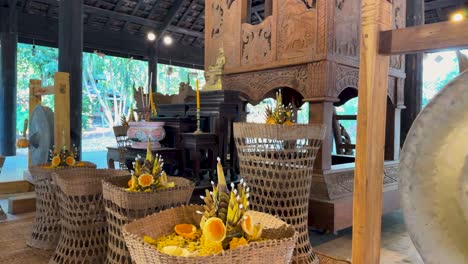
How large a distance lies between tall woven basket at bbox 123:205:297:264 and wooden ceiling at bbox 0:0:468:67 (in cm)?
706

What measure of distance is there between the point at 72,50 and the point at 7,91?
3073mm

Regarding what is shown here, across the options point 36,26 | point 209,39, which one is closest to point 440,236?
point 209,39

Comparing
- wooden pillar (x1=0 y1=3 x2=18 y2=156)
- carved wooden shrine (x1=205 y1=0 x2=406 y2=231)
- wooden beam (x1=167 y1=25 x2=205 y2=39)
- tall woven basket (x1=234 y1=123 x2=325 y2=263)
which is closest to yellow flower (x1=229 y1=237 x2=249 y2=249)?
tall woven basket (x1=234 y1=123 x2=325 y2=263)

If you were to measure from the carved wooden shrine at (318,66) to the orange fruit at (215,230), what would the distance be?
1407 millimetres

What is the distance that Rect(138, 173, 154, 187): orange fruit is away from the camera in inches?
68.4

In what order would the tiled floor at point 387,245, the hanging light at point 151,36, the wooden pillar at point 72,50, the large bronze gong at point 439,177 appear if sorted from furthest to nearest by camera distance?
the hanging light at point 151,36 → the wooden pillar at point 72,50 → the tiled floor at point 387,245 → the large bronze gong at point 439,177

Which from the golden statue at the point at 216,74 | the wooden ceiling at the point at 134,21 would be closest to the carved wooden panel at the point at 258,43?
the golden statue at the point at 216,74

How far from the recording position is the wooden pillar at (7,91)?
7176 mm

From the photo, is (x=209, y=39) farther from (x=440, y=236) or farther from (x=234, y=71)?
(x=440, y=236)

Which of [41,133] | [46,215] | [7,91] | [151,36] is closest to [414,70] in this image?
[46,215]

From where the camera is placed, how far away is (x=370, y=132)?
4.64 ft

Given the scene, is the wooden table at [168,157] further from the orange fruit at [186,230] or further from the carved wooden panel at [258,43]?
the orange fruit at [186,230]

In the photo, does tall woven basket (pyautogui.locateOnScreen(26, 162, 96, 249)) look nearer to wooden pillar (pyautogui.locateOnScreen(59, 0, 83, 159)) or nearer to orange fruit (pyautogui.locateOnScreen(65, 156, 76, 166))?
orange fruit (pyautogui.locateOnScreen(65, 156, 76, 166))

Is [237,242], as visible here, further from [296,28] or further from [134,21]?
[134,21]
